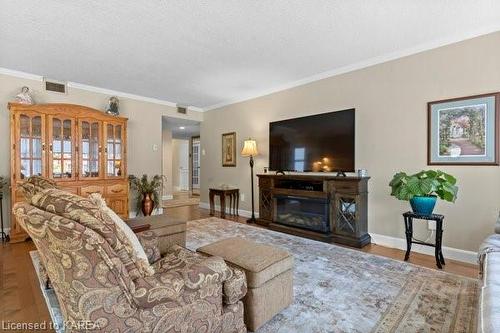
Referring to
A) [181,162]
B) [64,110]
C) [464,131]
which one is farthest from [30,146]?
[181,162]

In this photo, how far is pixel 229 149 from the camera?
5555 millimetres

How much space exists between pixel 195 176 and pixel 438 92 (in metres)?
7.56

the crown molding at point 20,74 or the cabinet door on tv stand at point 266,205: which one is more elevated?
the crown molding at point 20,74

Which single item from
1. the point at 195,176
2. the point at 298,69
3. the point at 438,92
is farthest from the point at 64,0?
the point at 195,176

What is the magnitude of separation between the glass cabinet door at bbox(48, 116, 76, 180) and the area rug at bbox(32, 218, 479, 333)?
154 cm

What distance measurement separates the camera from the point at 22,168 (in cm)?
358

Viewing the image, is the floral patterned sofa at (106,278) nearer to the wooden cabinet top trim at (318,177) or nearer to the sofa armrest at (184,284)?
the sofa armrest at (184,284)

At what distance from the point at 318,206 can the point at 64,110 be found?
4014 millimetres

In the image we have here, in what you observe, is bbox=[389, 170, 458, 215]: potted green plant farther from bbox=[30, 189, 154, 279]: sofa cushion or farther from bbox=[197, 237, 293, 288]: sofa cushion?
bbox=[30, 189, 154, 279]: sofa cushion

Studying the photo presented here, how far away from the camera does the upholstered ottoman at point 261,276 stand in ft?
5.17

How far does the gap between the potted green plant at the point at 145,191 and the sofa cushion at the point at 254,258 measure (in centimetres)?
326

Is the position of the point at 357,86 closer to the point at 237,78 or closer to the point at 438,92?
the point at 438,92

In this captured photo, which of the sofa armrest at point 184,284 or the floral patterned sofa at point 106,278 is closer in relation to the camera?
the floral patterned sofa at point 106,278

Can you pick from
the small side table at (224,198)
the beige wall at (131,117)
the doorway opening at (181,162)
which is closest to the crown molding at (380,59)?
the small side table at (224,198)
